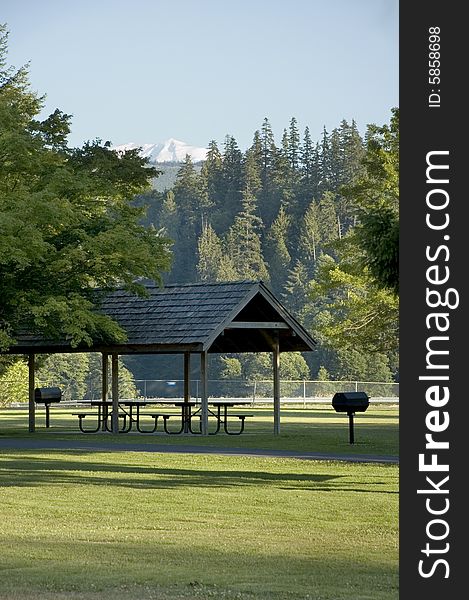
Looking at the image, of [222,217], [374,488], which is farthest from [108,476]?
[222,217]

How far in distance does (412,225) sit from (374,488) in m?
12.6

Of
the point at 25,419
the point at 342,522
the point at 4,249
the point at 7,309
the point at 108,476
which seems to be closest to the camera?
the point at 342,522

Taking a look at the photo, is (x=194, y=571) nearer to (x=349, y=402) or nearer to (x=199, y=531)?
(x=199, y=531)

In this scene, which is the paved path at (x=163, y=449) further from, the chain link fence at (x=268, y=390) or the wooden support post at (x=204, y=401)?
the chain link fence at (x=268, y=390)

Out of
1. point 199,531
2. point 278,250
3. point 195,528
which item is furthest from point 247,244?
point 199,531

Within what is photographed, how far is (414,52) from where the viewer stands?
9.55m

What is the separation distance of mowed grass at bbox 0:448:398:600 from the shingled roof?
1244 cm

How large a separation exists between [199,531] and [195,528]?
11.3 inches

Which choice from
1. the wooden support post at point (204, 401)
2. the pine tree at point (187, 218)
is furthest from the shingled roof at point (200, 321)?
the pine tree at point (187, 218)

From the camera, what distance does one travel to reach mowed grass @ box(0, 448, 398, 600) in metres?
11.9

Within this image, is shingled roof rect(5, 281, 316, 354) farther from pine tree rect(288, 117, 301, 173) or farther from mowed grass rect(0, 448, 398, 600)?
pine tree rect(288, 117, 301, 173)

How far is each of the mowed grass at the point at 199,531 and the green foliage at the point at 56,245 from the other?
9.56 metres

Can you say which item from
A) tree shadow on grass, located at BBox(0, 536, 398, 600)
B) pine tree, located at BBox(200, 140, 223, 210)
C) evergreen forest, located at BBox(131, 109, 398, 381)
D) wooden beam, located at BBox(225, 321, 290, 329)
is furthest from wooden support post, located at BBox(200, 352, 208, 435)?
pine tree, located at BBox(200, 140, 223, 210)

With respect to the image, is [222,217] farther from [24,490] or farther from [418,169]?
[418,169]
